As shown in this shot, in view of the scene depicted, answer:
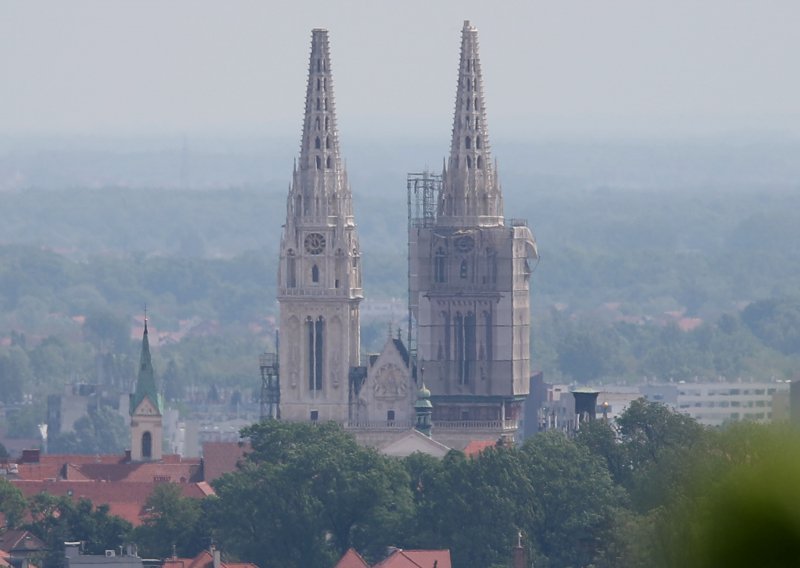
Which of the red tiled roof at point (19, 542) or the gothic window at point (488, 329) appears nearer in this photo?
the red tiled roof at point (19, 542)

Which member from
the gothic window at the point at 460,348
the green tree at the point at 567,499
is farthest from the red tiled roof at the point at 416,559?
the gothic window at the point at 460,348

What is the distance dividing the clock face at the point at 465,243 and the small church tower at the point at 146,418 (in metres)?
7.84

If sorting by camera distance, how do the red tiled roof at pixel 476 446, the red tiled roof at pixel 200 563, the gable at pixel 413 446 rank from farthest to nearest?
1. the gable at pixel 413 446
2. the red tiled roof at pixel 476 446
3. the red tiled roof at pixel 200 563

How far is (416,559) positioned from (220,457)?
86.1 feet

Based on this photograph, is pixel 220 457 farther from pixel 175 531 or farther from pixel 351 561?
pixel 351 561

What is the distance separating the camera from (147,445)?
4247 inches

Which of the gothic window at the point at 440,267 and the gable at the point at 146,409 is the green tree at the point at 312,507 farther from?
the gothic window at the point at 440,267

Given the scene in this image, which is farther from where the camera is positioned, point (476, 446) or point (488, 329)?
point (488, 329)

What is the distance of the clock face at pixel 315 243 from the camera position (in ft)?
348

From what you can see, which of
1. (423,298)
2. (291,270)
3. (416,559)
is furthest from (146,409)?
(416,559)

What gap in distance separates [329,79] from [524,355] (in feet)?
28.8

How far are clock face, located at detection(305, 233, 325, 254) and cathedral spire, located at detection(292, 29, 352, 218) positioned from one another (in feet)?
1.66

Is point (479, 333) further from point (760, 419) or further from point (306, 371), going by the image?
point (760, 419)

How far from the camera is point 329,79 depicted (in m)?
107
